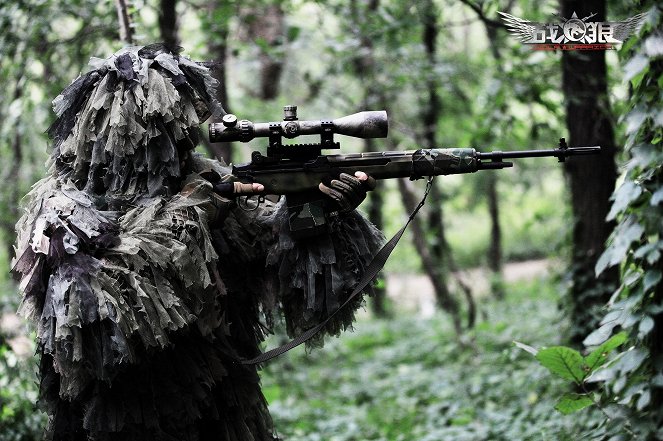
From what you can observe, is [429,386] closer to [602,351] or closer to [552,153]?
[602,351]

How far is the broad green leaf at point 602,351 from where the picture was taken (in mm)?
3096

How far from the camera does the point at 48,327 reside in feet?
8.89

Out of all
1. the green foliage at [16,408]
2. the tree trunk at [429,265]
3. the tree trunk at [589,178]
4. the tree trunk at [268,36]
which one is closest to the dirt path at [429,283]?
the tree trunk at [429,265]

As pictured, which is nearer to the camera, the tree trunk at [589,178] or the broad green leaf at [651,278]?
the broad green leaf at [651,278]

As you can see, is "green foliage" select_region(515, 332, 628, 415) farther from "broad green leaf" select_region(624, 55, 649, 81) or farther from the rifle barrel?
"broad green leaf" select_region(624, 55, 649, 81)

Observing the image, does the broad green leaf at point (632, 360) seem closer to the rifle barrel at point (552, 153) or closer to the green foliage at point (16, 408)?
the rifle barrel at point (552, 153)

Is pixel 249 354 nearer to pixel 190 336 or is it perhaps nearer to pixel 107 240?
pixel 190 336

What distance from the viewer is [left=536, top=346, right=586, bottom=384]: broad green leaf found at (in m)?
3.18

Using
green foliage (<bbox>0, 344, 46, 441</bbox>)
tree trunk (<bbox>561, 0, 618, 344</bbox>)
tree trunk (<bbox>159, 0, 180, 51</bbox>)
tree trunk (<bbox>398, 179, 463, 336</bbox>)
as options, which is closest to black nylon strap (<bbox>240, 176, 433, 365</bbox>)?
green foliage (<bbox>0, 344, 46, 441</bbox>)

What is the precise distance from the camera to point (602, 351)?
312cm

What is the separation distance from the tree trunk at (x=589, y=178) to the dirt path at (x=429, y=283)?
6024 millimetres

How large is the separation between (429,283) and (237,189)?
14906 millimetres

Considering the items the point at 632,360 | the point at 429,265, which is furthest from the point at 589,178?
the point at 429,265

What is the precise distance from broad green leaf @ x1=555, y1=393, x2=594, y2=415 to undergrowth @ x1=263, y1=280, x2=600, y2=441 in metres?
0.14
